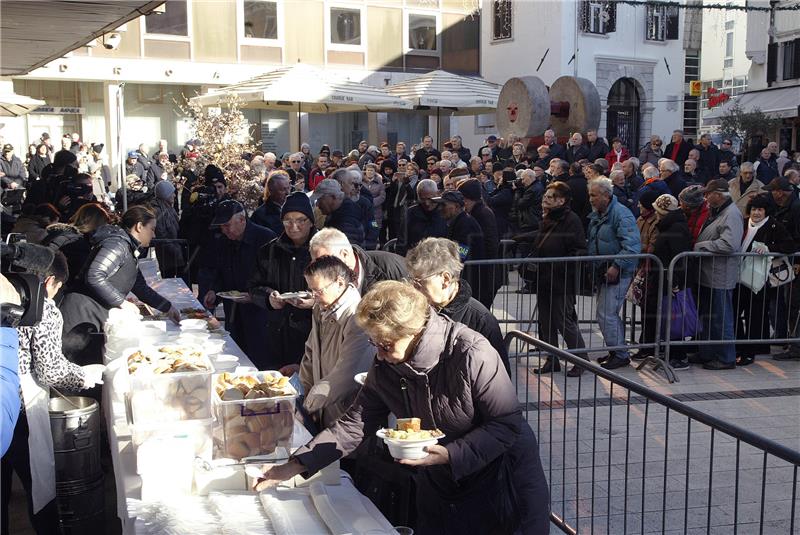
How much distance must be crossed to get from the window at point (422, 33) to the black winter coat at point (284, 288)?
30.3m

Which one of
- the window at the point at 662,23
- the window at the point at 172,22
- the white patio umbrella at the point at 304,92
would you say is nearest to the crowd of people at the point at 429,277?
the white patio umbrella at the point at 304,92

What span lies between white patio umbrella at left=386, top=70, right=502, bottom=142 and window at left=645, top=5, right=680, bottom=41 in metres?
16.0

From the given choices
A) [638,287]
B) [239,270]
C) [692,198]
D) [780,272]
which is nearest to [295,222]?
[239,270]

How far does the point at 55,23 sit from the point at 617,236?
5579mm

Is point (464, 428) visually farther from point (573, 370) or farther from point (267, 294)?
point (573, 370)

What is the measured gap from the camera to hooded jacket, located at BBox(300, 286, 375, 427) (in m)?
4.34

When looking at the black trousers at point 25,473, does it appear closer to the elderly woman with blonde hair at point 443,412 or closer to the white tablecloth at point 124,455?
the white tablecloth at point 124,455

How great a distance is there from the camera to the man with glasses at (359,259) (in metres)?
4.99

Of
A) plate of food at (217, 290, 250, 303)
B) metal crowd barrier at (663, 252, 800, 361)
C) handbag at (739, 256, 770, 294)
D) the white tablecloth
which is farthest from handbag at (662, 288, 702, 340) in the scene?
the white tablecloth

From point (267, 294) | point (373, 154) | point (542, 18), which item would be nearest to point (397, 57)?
point (542, 18)

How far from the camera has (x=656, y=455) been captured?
6.41 m

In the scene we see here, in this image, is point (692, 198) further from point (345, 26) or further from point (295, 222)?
point (345, 26)

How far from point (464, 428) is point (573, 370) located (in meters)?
5.31

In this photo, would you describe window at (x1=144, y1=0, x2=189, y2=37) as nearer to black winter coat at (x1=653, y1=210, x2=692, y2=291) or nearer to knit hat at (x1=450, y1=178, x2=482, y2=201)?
knit hat at (x1=450, y1=178, x2=482, y2=201)
